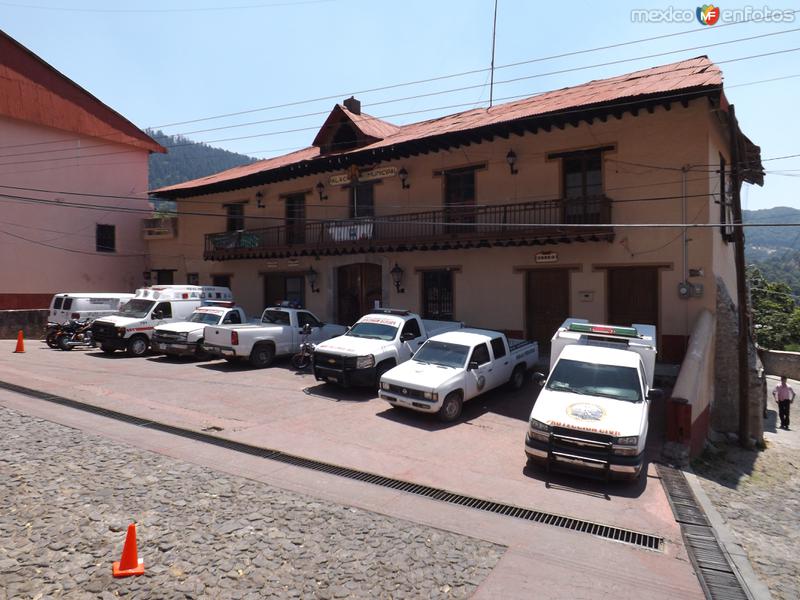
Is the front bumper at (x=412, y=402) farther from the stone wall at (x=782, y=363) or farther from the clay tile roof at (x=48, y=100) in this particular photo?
the stone wall at (x=782, y=363)

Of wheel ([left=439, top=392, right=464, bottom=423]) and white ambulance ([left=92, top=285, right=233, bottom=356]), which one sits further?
white ambulance ([left=92, top=285, right=233, bottom=356])

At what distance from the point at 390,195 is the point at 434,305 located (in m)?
4.87

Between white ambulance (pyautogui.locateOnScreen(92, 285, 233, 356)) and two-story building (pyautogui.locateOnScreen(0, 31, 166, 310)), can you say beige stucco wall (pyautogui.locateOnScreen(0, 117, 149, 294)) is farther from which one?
white ambulance (pyautogui.locateOnScreen(92, 285, 233, 356))

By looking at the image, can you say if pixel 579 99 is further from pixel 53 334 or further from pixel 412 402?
pixel 53 334

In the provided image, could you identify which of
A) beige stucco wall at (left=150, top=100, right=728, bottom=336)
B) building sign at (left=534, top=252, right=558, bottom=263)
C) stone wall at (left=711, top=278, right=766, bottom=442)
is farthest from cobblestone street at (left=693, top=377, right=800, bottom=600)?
building sign at (left=534, top=252, right=558, bottom=263)

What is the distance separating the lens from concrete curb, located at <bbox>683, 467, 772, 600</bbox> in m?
4.95

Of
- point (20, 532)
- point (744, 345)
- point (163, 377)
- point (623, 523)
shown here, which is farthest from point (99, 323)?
point (744, 345)

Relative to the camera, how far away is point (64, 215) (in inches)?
1090

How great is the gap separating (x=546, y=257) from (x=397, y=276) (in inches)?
238

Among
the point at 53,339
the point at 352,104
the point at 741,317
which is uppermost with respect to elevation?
the point at 352,104

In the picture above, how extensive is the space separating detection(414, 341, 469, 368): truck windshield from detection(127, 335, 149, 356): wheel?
11.3 metres

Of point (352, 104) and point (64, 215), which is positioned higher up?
point (352, 104)

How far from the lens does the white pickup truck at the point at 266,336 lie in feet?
50.4

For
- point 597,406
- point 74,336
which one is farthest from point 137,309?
point 597,406
